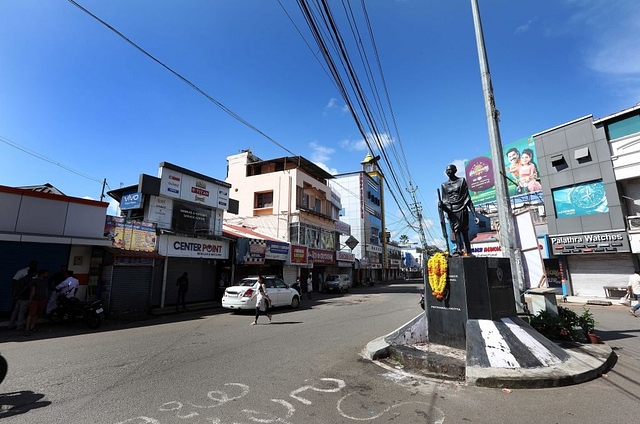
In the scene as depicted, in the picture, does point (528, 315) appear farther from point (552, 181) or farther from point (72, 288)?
point (552, 181)

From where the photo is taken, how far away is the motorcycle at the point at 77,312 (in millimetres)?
10445

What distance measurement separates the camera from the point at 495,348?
558 centimetres

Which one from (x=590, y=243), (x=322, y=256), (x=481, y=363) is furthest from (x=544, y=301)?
(x=322, y=256)

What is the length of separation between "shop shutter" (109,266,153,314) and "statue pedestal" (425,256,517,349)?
12832mm

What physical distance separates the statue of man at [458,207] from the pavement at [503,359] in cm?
209

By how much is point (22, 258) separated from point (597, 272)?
29564mm

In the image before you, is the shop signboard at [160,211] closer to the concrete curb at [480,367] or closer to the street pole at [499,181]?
the concrete curb at [480,367]

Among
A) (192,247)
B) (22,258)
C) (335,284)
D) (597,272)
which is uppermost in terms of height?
(192,247)

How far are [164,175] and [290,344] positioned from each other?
13391 millimetres

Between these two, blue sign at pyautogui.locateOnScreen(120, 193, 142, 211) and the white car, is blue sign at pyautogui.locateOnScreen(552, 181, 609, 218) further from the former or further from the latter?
blue sign at pyautogui.locateOnScreen(120, 193, 142, 211)

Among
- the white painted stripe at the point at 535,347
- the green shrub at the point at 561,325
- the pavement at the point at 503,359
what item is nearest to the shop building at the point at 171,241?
the pavement at the point at 503,359

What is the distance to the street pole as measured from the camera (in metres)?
7.94

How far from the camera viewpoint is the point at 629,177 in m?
19.0

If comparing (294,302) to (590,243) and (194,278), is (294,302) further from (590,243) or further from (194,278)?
(590,243)
